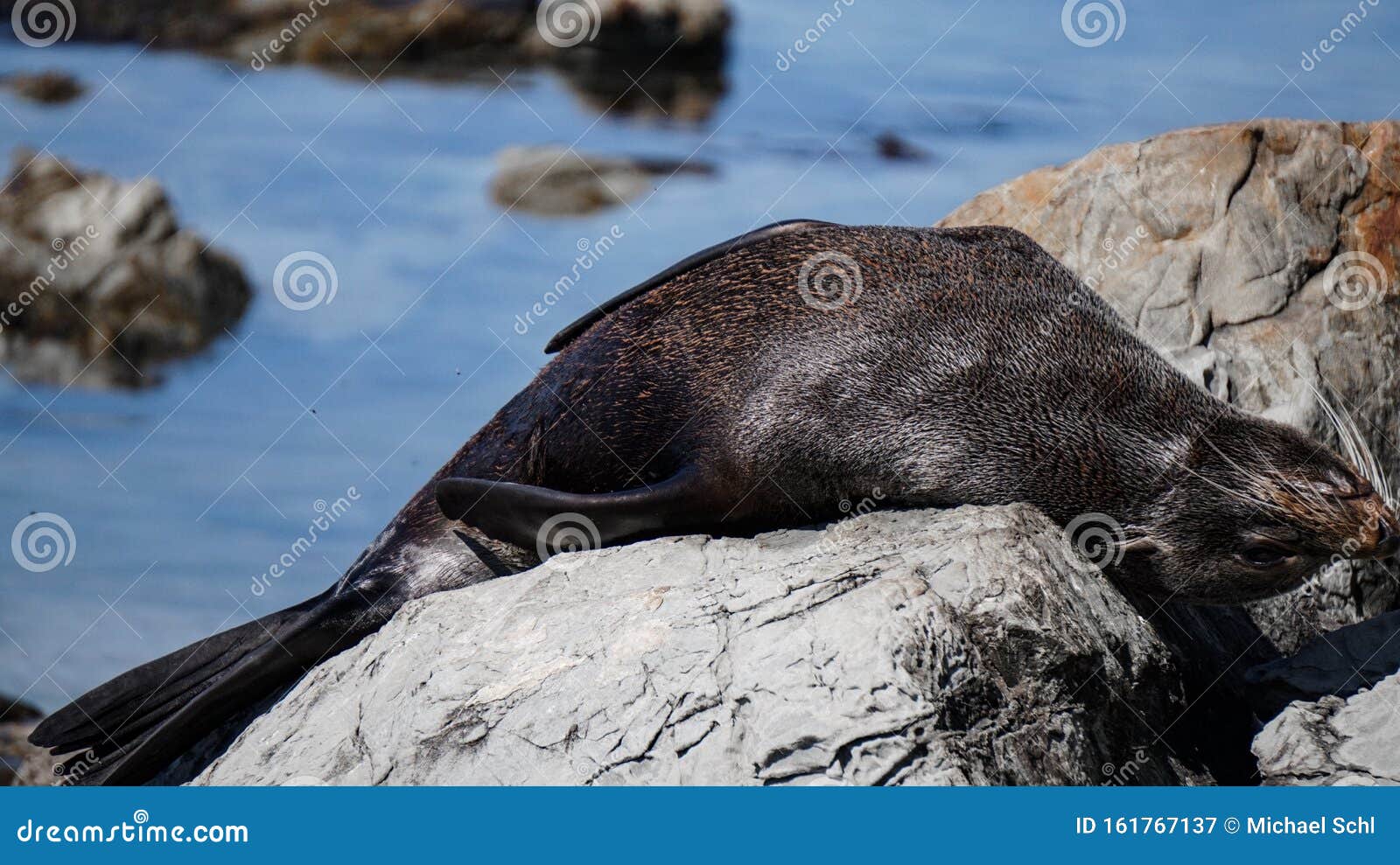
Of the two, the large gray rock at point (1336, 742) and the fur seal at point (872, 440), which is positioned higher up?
the fur seal at point (872, 440)

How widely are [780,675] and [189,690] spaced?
3351 millimetres

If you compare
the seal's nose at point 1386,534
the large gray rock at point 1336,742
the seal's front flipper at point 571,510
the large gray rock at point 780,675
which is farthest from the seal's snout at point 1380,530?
the seal's front flipper at point 571,510

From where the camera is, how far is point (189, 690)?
244 inches

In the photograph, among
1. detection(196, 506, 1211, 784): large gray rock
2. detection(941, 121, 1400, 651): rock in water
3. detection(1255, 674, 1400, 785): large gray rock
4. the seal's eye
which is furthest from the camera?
detection(941, 121, 1400, 651): rock in water

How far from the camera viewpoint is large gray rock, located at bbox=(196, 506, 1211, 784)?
420 centimetres

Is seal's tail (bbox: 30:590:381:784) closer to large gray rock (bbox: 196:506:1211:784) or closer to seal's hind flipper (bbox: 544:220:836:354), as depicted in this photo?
large gray rock (bbox: 196:506:1211:784)

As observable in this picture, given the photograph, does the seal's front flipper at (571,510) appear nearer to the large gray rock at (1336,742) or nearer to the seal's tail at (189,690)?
the seal's tail at (189,690)

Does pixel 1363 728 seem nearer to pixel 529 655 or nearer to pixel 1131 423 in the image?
pixel 1131 423

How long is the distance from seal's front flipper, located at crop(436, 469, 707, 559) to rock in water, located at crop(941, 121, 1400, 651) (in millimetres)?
3542

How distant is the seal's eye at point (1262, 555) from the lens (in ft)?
17.1

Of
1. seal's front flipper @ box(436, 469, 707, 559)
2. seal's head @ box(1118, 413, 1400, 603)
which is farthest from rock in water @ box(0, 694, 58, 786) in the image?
seal's head @ box(1118, 413, 1400, 603)

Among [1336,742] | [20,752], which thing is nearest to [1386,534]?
[1336,742]

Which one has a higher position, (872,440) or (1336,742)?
(872,440)

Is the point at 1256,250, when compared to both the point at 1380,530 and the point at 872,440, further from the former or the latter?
the point at 872,440
